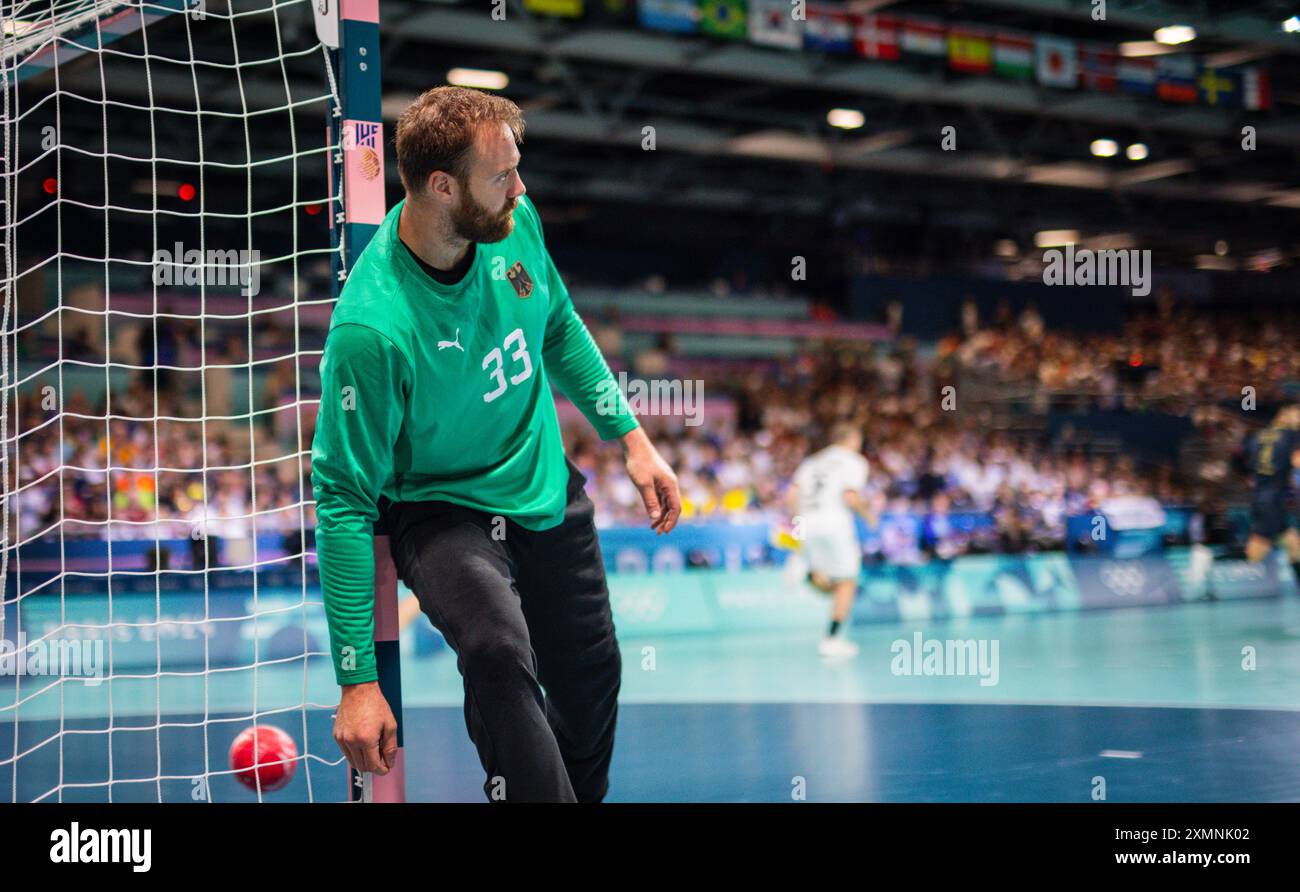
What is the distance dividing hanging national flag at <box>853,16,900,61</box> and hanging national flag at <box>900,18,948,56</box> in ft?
0.52

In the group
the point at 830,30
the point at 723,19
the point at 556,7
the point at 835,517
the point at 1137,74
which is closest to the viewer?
the point at 835,517

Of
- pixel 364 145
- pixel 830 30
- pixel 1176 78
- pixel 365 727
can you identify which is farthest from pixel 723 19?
pixel 365 727

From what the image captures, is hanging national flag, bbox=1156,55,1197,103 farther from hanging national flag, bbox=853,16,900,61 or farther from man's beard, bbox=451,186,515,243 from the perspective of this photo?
man's beard, bbox=451,186,515,243

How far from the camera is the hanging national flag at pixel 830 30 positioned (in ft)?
51.4

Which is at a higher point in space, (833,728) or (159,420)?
(159,420)

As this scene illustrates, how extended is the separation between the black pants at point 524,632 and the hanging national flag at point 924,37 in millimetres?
13976

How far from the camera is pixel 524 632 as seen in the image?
3170 mm

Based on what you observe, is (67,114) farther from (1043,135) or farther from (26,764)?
(1043,135)

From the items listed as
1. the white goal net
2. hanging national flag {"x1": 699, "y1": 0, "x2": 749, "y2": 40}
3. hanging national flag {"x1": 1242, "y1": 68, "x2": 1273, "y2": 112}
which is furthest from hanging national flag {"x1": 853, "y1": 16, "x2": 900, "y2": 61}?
the white goal net

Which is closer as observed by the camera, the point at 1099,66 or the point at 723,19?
the point at 723,19

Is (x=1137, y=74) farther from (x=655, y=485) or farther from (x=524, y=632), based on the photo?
(x=524, y=632)

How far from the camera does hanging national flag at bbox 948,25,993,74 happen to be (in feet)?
54.7

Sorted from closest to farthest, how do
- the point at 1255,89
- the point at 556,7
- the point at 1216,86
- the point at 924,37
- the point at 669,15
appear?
the point at 556,7, the point at 669,15, the point at 924,37, the point at 1216,86, the point at 1255,89

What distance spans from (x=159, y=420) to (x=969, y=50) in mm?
10983
